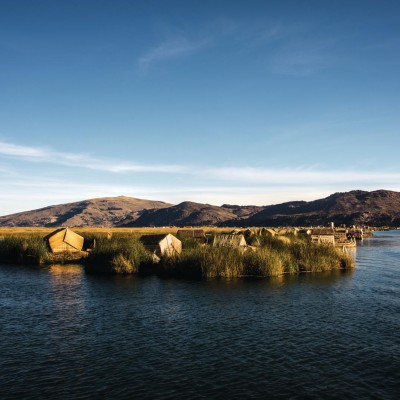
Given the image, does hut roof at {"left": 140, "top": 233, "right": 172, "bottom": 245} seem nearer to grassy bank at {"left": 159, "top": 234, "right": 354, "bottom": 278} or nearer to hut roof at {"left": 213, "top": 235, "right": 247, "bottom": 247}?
grassy bank at {"left": 159, "top": 234, "right": 354, "bottom": 278}

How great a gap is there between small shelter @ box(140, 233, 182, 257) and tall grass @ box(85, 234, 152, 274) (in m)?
1.80

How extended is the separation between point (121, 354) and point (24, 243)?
3480cm

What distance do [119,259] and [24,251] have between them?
15306 millimetres

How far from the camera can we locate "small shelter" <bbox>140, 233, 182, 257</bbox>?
3884 centimetres

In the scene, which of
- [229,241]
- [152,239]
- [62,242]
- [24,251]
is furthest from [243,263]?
[24,251]

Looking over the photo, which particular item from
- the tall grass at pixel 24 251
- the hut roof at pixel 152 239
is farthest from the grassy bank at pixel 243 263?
the tall grass at pixel 24 251

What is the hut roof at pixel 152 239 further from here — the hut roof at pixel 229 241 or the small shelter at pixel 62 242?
the small shelter at pixel 62 242

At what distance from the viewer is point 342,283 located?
99.7 feet

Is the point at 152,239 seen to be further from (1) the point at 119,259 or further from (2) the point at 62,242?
Result: (2) the point at 62,242

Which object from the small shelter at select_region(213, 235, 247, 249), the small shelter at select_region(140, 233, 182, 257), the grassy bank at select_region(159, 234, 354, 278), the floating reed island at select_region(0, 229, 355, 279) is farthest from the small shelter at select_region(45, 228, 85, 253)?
the grassy bank at select_region(159, 234, 354, 278)

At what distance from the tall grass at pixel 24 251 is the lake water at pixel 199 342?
15.4 metres

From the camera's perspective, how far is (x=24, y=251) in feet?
148

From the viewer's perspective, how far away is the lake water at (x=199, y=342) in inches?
493

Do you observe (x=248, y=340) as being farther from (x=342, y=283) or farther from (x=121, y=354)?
(x=342, y=283)
